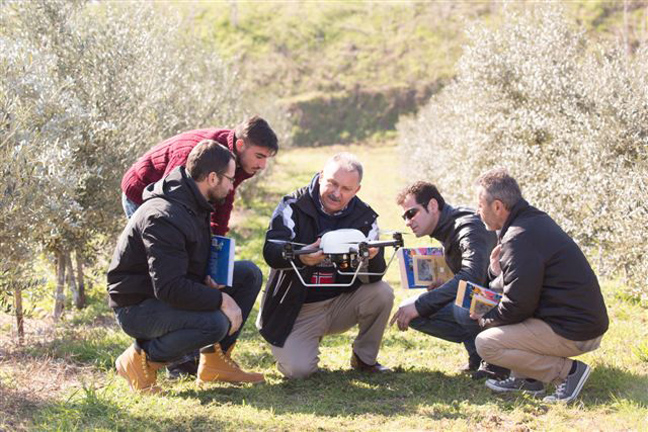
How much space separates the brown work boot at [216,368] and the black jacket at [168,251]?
0.73 meters

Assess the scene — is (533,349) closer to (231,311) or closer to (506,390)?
(506,390)

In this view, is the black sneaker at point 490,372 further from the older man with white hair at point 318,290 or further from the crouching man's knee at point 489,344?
the older man with white hair at point 318,290

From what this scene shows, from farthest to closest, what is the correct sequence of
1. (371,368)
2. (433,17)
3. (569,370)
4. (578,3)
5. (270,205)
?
(433,17), (578,3), (270,205), (371,368), (569,370)

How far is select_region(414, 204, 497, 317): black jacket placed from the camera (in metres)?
6.81

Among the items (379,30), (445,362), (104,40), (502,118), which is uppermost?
(379,30)

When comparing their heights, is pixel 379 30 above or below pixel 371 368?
above

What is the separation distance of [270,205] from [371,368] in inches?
721

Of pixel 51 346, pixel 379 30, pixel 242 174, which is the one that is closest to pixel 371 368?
pixel 242 174

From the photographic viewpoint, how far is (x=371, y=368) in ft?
23.5

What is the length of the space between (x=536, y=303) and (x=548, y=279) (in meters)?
0.23

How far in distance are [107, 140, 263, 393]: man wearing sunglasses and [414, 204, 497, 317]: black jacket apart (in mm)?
1942

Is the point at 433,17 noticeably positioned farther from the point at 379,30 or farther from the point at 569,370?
the point at 569,370

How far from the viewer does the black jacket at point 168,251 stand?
Answer: 19.0ft

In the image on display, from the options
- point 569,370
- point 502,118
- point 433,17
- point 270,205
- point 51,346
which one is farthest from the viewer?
point 433,17
